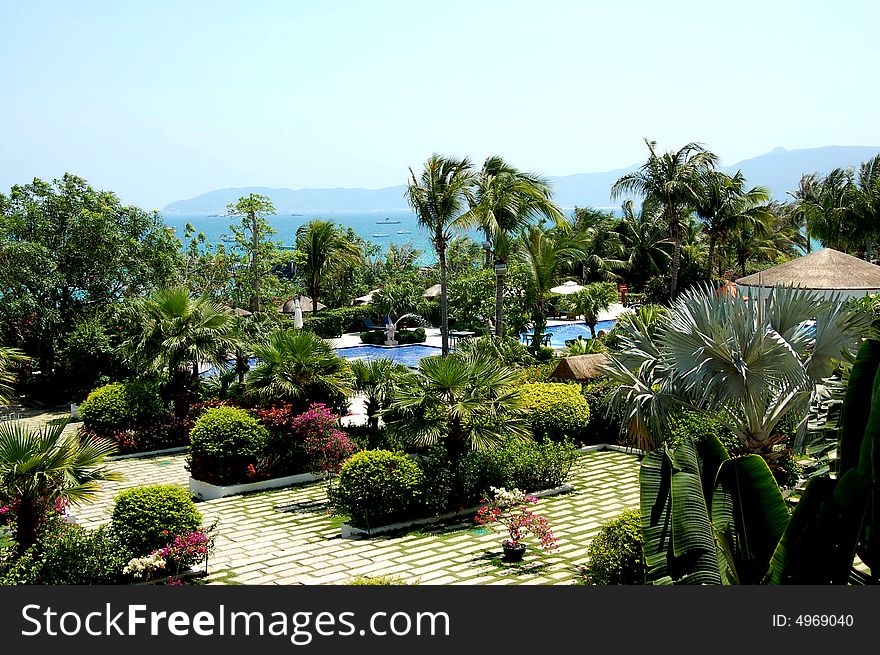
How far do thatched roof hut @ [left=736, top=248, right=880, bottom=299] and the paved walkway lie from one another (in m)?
19.9

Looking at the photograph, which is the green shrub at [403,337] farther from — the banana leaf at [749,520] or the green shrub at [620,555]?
the banana leaf at [749,520]

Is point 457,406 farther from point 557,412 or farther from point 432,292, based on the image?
point 432,292

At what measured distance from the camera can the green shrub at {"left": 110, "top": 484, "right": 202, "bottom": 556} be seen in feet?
33.1

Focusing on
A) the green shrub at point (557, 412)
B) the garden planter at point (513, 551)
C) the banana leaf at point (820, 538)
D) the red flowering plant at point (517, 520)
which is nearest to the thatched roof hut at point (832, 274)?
the green shrub at point (557, 412)

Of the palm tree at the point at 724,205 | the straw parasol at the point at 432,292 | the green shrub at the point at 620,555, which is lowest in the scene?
the green shrub at the point at 620,555

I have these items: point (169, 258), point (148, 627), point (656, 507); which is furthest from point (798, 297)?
point (169, 258)

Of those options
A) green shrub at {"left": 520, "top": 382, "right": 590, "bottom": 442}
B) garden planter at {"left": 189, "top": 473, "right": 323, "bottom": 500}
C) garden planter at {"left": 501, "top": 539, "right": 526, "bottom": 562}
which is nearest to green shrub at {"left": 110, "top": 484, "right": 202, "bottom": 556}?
garden planter at {"left": 501, "top": 539, "right": 526, "bottom": 562}

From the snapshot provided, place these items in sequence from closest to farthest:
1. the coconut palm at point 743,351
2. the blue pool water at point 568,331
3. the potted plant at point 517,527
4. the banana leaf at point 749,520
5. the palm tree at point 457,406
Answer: the banana leaf at point 749,520 → the potted plant at point 517,527 → the coconut palm at point 743,351 → the palm tree at point 457,406 → the blue pool water at point 568,331

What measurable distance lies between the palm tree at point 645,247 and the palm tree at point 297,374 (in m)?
30.3

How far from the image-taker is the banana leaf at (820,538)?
5.27 meters

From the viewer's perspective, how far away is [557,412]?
16.3m

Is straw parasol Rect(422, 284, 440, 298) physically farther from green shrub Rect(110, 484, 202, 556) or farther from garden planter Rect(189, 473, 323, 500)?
green shrub Rect(110, 484, 202, 556)

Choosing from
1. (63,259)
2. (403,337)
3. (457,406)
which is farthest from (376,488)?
(403,337)

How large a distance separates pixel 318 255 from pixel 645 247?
16188 mm
